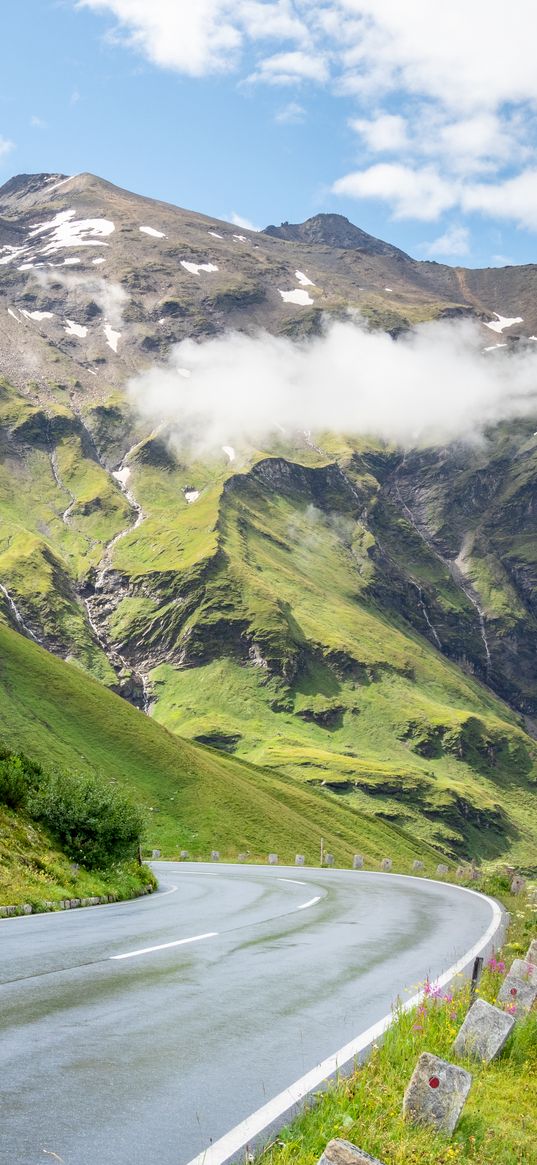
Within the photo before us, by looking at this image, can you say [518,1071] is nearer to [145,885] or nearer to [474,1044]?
[474,1044]

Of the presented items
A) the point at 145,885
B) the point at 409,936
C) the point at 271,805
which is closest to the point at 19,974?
the point at 409,936

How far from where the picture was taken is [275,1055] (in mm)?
9836

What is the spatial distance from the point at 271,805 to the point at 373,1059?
129821mm

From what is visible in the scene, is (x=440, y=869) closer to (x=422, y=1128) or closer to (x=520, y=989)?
(x=520, y=989)

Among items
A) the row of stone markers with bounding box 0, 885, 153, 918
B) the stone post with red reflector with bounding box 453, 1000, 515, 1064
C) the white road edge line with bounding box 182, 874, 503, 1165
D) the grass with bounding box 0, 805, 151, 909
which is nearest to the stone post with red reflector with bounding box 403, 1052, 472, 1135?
the white road edge line with bounding box 182, 874, 503, 1165

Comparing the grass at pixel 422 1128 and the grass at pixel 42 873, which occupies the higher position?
the grass at pixel 422 1128

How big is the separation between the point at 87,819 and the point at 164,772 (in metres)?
96.9

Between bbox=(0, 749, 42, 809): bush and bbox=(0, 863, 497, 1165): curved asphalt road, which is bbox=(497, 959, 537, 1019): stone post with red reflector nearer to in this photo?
bbox=(0, 863, 497, 1165): curved asphalt road

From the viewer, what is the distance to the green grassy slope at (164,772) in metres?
118

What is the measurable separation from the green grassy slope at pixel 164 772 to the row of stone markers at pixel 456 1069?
310ft

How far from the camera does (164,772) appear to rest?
130m

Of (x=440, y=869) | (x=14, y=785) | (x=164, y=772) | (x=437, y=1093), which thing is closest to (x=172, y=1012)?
(x=437, y=1093)

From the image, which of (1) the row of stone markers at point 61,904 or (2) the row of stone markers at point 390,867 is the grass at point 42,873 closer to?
(1) the row of stone markers at point 61,904

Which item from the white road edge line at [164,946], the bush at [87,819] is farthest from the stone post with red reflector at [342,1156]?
the bush at [87,819]
